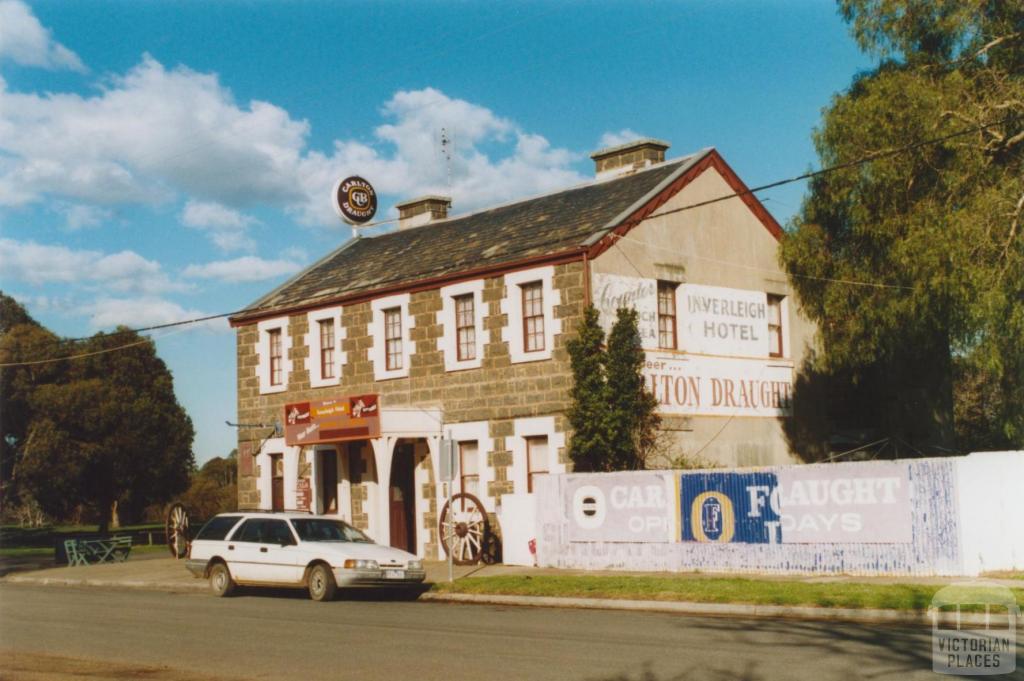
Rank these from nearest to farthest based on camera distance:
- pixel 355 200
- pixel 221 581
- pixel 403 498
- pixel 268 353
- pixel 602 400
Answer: pixel 221 581, pixel 602 400, pixel 403 498, pixel 268 353, pixel 355 200

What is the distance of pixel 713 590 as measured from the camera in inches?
720

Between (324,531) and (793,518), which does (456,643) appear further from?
(793,518)

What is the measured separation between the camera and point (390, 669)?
1205 cm

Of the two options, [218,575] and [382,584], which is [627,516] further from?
[218,575]

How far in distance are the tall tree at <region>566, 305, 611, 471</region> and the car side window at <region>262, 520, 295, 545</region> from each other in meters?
6.55

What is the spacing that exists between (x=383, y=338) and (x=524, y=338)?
5.11 metres

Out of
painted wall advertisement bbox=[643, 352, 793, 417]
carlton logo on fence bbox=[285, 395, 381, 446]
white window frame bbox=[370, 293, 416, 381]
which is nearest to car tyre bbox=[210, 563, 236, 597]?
carlton logo on fence bbox=[285, 395, 381, 446]

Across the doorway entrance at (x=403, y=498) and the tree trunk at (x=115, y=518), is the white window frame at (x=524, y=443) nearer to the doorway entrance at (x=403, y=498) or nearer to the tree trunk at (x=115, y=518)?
the doorway entrance at (x=403, y=498)

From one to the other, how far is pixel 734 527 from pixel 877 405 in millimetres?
11275

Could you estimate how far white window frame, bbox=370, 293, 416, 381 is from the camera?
2972 centimetres

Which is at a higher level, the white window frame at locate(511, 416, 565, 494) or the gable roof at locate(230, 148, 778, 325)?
the gable roof at locate(230, 148, 778, 325)

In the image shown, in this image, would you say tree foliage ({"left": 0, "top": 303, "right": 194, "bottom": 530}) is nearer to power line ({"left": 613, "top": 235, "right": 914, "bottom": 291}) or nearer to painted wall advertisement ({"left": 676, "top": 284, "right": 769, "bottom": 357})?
power line ({"left": 613, "top": 235, "right": 914, "bottom": 291})

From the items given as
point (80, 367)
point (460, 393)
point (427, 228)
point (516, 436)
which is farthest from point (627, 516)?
point (80, 367)

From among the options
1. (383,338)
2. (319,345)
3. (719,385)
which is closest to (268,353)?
(319,345)
